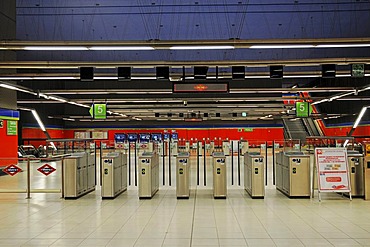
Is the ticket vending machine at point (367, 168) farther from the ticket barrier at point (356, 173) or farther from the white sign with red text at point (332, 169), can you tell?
the white sign with red text at point (332, 169)

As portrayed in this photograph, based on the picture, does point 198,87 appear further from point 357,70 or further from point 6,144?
point 6,144

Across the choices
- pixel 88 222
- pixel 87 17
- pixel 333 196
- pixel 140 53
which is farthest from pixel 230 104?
pixel 88 222

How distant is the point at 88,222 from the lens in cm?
721

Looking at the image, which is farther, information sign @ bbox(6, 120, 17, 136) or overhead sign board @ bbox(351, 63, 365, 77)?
information sign @ bbox(6, 120, 17, 136)

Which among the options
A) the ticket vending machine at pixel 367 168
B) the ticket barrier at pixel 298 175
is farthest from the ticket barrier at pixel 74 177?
the ticket vending machine at pixel 367 168

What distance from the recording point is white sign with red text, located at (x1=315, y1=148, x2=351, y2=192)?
942 centimetres

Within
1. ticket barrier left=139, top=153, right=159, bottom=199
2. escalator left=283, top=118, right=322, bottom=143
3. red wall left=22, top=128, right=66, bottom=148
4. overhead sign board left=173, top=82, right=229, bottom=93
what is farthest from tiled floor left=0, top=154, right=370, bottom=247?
escalator left=283, top=118, right=322, bottom=143

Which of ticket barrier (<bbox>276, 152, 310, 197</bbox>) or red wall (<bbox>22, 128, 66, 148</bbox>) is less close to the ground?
red wall (<bbox>22, 128, 66, 148</bbox>)

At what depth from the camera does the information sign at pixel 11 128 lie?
17828 mm

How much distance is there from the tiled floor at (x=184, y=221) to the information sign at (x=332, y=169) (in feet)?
1.13

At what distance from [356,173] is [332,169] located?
0.72m

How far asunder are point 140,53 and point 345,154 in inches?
497

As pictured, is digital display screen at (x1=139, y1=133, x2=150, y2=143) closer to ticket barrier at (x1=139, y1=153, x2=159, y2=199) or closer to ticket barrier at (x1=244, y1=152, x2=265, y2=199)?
ticket barrier at (x1=139, y1=153, x2=159, y2=199)

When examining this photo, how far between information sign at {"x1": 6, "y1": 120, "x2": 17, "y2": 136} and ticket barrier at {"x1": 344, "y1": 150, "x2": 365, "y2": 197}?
14192 mm
